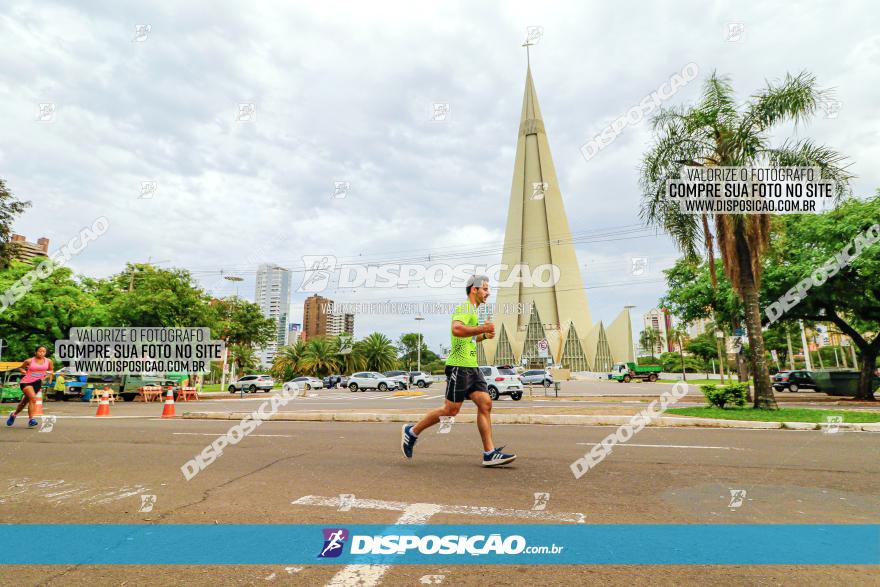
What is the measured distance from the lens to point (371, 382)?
39688mm

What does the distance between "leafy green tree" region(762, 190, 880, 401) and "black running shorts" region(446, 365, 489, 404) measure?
1662 centimetres

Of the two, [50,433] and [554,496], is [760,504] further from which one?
[50,433]

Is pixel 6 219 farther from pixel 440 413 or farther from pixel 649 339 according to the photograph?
pixel 649 339

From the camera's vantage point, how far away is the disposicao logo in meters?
2.90

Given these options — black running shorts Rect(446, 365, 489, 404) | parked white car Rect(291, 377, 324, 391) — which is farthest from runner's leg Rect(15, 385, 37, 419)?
parked white car Rect(291, 377, 324, 391)

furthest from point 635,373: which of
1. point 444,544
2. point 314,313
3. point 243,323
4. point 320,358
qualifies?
point 314,313

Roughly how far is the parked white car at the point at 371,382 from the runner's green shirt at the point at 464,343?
112ft

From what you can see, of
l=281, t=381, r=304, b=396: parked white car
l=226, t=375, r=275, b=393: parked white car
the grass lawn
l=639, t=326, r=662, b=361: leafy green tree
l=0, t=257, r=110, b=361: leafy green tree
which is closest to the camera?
the grass lawn

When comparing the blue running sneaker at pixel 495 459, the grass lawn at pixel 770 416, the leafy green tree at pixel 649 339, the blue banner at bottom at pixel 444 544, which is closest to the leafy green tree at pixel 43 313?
the blue banner at bottom at pixel 444 544

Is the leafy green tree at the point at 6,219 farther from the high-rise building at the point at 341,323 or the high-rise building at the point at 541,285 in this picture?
the high-rise building at the point at 341,323

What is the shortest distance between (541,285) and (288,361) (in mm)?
47238

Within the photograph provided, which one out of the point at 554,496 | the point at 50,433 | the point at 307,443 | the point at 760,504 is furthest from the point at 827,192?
the point at 50,433

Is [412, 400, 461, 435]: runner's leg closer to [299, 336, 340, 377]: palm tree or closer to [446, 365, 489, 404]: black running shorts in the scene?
[446, 365, 489, 404]: black running shorts

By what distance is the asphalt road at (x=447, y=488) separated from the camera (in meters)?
2.63
